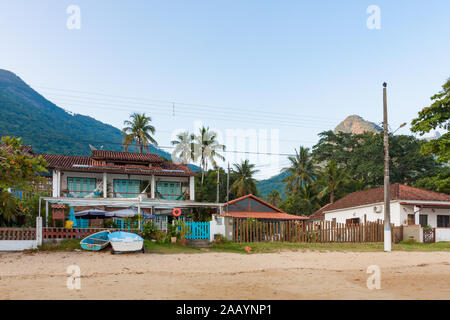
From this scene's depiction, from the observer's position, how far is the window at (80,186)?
3597cm

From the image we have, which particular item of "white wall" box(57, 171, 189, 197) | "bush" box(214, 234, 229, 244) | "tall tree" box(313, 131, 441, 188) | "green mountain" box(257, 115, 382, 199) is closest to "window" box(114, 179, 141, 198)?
"white wall" box(57, 171, 189, 197)

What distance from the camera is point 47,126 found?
99.1 meters

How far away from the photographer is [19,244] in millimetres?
19859

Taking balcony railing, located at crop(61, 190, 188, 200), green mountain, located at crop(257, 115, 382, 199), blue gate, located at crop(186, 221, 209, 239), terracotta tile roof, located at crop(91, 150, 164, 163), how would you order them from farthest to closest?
green mountain, located at crop(257, 115, 382, 199)
terracotta tile roof, located at crop(91, 150, 164, 163)
balcony railing, located at crop(61, 190, 188, 200)
blue gate, located at crop(186, 221, 209, 239)

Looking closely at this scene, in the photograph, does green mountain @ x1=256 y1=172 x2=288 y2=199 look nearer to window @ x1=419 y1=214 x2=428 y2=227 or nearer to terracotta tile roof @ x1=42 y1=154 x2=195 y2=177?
terracotta tile roof @ x1=42 y1=154 x2=195 y2=177

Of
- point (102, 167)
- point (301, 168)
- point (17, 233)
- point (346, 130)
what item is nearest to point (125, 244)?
point (17, 233)

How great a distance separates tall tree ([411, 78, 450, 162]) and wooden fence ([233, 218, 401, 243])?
5537 mm

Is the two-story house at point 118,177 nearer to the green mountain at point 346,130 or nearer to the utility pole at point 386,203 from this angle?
the utility pole at point 386,203

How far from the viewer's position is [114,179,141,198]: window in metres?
37.1

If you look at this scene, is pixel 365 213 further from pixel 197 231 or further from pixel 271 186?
pixel 271 186

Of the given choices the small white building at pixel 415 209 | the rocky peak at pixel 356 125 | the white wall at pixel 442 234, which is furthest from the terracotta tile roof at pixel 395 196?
the rocky peak at pixel 356 125
